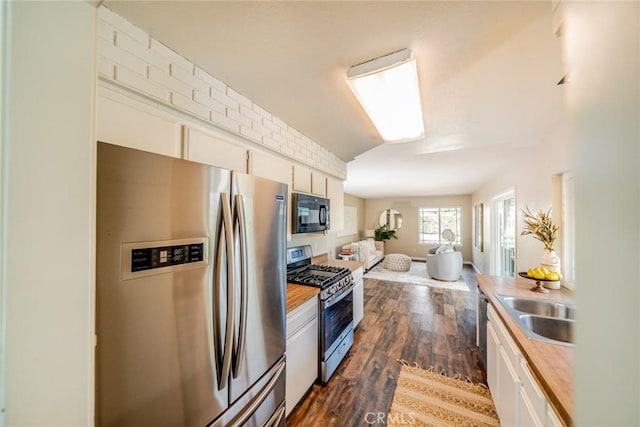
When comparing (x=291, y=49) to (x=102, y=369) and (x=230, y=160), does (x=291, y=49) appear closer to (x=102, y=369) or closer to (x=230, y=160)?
(x=230, y=160)

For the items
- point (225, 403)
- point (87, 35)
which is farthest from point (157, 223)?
point (225, 403)

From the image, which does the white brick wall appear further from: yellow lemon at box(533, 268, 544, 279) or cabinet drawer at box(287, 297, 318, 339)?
yellow lemon at box(533, 268, 544, 279)

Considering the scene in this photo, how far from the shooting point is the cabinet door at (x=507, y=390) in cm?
124

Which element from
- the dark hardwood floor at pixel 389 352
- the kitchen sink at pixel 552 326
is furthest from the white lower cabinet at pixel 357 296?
the kitchen sink at pixel 552 326

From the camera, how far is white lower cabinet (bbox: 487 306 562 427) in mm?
957

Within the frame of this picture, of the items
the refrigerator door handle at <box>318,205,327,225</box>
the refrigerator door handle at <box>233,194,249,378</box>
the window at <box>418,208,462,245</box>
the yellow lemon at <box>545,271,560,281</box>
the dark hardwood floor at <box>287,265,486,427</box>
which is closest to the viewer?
the refrigerator door handle at <box>233,194,249,378</box>

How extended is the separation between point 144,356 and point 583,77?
137 cm

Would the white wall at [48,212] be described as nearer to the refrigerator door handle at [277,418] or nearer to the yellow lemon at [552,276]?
the refrigerator door handle at [277,418]

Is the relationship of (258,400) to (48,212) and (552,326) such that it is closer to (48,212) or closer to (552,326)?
(48,212)

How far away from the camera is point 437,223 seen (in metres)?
8.20

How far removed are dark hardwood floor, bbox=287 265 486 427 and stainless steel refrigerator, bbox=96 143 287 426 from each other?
0.76 m

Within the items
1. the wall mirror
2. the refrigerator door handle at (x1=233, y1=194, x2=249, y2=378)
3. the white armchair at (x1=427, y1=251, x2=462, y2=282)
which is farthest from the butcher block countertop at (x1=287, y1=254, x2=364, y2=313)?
the wall mirror

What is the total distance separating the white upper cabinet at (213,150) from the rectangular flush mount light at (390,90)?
0.89 meters

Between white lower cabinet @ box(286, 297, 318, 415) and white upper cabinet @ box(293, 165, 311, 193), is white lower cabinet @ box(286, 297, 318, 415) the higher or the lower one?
the lower one
